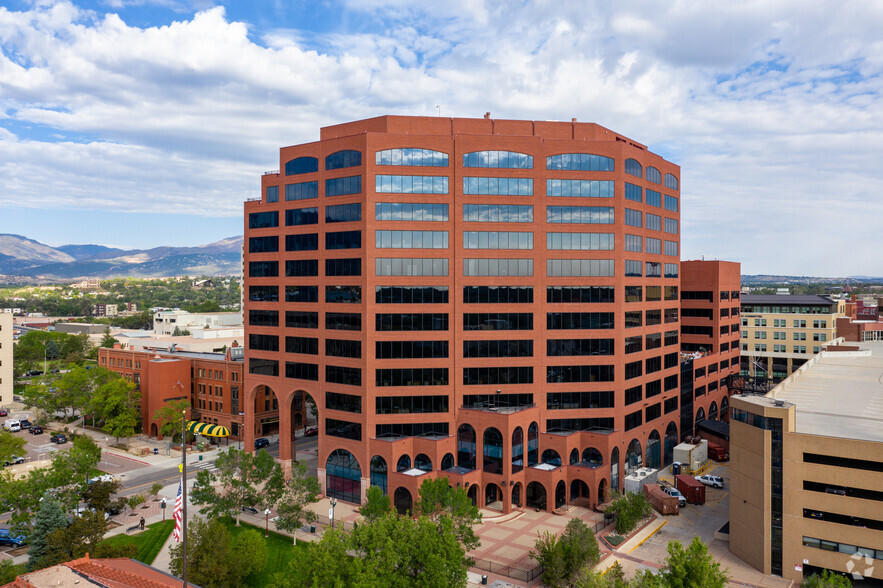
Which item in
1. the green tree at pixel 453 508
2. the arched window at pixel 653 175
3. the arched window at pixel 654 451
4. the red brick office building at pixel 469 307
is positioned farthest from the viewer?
the arched window at pixel 654 451

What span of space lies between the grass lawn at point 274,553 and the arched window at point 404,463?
12.6 metres

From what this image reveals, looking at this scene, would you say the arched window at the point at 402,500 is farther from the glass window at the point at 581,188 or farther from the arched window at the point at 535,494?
the glass window at the point at 581,188

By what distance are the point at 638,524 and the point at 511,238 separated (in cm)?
3337

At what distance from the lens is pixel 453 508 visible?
47875 millimetres

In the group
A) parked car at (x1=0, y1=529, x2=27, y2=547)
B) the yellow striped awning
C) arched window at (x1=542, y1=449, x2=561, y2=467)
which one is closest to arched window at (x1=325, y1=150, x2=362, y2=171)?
arched window at (x1=542, y1=449, x2=561, y2=467)

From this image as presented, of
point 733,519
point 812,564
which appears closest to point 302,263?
point 733,519

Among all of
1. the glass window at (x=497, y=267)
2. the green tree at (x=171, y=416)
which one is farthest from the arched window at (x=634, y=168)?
the green tree at (x=171, y=416)

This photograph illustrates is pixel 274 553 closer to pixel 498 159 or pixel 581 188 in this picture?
pixel 498 159

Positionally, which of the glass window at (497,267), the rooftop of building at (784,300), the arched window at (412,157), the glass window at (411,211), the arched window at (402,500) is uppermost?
the arched window at (412,157)

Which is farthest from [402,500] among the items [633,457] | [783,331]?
[783,331]

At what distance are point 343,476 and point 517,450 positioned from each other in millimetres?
20225

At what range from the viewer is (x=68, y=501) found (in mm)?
50875

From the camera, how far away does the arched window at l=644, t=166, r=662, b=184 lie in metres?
75.4

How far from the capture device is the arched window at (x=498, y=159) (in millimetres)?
65500
